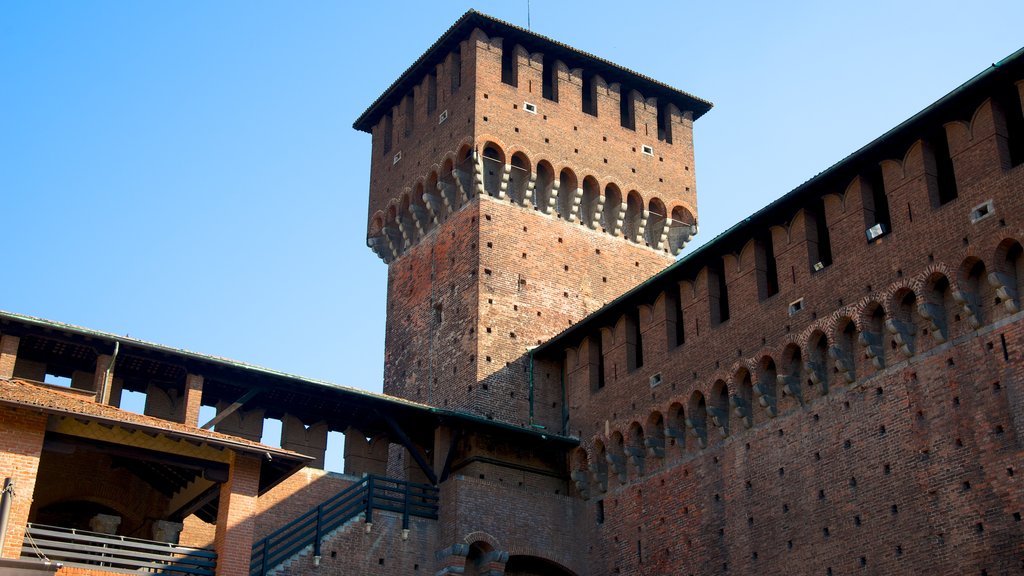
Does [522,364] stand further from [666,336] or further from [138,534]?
[138,534]

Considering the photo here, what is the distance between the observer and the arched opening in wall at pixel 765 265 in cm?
2176

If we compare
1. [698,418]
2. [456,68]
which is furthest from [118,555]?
[456,68]

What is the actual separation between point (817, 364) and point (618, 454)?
5.43 m

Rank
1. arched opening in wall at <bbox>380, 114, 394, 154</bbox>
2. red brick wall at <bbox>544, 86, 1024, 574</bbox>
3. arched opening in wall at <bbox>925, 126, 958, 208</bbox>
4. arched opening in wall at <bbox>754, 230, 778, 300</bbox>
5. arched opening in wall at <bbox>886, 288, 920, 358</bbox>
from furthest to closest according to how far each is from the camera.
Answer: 1. arched opening in wall at <bbox>380, 114, 394, 154</bbox>
2. arched opening in wall at <bbox>754, 230, 778, 300</bbox>
3. arched opening in wall at <bbox>925, 126, 958, 208</bbox>
4. arched opening in wall at <bbox>886, 288, 920, 358</bbox>
5. red brick wall at <bbox>544, 86, 1024, 574</bbox>

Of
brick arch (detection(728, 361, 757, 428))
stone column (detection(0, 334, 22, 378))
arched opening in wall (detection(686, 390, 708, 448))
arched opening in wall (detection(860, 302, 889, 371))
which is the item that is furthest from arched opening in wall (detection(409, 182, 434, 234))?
arched opening in wall (detection(860, 302, 889, 371))

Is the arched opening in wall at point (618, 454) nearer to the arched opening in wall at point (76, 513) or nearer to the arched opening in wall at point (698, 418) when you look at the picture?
the arched opening in wall at point (698, 418)

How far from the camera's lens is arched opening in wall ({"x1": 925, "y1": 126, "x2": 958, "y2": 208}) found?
1889 centimetres

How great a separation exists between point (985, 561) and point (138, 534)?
Result: 14.0m

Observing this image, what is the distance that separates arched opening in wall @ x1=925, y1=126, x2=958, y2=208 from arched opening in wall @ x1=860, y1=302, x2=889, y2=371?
188 centimetres

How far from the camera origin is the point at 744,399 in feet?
70.4

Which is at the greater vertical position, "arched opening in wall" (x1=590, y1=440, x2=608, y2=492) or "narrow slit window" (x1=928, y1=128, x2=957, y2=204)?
"narrow slit window" (x1=928, y1=128, x2=957, y2=204)

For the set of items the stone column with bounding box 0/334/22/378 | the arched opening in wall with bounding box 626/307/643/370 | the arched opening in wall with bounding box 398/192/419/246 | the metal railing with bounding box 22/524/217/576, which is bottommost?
the metal railing with bounding box 22/524/217/576

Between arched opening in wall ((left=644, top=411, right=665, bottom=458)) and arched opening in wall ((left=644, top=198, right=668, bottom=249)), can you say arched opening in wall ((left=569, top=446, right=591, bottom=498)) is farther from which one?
arched opening in wall ((left=644, top=198, right=668, bottom=249))

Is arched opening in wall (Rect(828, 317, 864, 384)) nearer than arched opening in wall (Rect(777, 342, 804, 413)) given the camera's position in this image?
Yes
